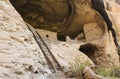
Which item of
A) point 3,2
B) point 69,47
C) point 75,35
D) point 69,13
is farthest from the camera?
point 75,35

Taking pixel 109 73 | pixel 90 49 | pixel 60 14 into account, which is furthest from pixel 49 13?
pixel 109 73

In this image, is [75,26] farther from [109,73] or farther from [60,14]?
[109,73]

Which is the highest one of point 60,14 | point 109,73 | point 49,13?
point 49,13

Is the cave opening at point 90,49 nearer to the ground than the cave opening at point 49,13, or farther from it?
nearer to the ground

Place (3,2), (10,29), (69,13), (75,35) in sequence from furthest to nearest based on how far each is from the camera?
(75,35), (69,13), (3,2), (10,29)

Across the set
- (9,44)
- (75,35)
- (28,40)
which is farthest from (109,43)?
→ (9,44)

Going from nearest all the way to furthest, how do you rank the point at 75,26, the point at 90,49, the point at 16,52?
1. the point at 16,52
2. the point at 75,26
3. the point at 90,49

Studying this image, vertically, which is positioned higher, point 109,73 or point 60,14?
point 60,14

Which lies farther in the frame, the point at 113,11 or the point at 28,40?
the point at 113,11

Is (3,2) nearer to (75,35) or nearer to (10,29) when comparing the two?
(10,29)

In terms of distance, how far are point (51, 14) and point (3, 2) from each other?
7.29m

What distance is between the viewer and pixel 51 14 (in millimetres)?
14883

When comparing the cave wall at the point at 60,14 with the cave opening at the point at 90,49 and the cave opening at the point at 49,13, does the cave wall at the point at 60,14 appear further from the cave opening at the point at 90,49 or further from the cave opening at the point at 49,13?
the cave opening at the point at 90,49

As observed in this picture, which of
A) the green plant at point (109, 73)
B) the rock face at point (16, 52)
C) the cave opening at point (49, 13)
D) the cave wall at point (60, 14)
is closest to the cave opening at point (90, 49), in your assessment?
the cave wall at point (60, 14)
